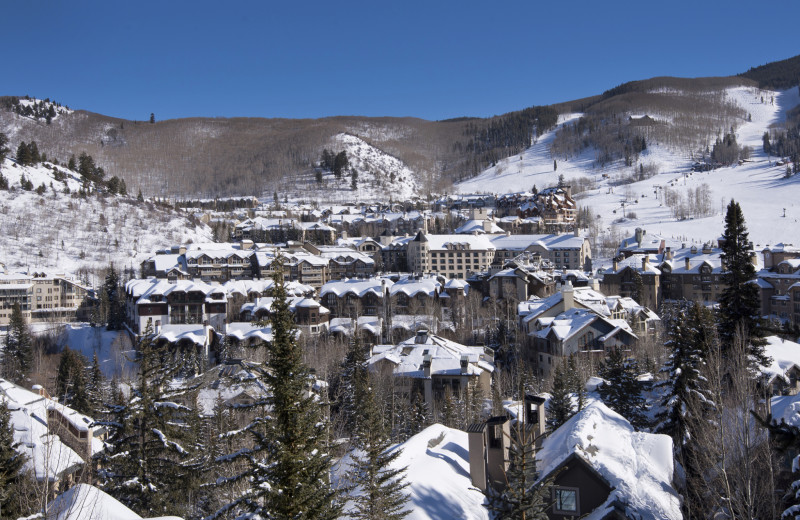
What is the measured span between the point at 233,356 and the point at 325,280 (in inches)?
1201

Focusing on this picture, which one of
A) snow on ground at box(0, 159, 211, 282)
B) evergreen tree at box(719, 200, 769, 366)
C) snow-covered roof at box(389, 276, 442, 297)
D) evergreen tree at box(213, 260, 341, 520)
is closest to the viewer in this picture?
evergreen tree at box(213, 260, 341, 520)

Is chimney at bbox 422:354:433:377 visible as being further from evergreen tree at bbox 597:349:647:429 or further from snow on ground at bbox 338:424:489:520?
snow on ground at bbox 338:424:489:520

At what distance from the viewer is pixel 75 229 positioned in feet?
303

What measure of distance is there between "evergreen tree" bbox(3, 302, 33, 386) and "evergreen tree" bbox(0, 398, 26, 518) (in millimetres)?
38750

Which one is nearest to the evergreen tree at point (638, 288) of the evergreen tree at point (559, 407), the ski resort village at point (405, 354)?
the ski resort village at point (405, 354)

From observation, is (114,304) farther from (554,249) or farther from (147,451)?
(147,451)

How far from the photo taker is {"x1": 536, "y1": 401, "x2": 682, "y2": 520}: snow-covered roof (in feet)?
42.8

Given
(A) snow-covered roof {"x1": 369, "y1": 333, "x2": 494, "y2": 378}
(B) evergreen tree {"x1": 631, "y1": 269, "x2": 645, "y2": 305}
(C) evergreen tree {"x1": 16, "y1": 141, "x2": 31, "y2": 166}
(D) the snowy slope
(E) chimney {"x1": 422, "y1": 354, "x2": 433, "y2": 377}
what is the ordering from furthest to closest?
(D) the snowy slope
(C) evergreen tree {"x1": 16, "y1": 141, "x2": 31, "y2": 166}
(B) evergreen tree {"x1": 631, "y1": 269, "x2": 645, "y2": 305}
(A) snow-covered roof {"x1": 369, "y1": 333, "x2": 494, "y2": 378}
(E) chimney {"x1": 422, "y1": 354, "x2": 433, "y2": 377}

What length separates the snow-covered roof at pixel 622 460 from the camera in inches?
513

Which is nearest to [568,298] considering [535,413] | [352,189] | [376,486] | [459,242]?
[535,413]

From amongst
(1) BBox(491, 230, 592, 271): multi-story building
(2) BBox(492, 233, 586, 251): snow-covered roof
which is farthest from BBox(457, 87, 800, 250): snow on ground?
(2) BBox(492, 233, 586, 251): snow-covered roof

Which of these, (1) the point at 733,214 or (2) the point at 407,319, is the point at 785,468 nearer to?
(1) the point at 733,214

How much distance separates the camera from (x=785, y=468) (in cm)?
1455

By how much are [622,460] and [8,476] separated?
12315 mm
